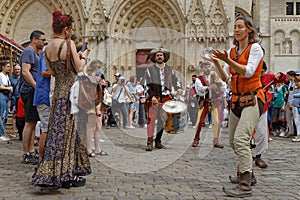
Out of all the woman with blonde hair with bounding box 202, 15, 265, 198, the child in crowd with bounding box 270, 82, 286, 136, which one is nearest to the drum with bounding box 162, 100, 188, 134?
the woman with blonde hair with bounding box 202, 15, 265, 198

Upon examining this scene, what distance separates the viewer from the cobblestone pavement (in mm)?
5366

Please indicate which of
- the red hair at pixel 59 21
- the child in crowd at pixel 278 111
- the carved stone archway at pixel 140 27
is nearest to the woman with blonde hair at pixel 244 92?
the red hair at pixel 59 21

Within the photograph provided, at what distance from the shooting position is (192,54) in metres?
23.4

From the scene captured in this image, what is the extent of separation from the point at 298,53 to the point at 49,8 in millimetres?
17100

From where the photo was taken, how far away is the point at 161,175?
21.8 feet

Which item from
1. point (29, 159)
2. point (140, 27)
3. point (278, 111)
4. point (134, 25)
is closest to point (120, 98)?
point (278, 111)

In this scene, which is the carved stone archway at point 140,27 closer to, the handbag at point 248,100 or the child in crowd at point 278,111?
the child in crowd at point 278,111

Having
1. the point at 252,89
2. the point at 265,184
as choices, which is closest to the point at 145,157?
the point at 265,184

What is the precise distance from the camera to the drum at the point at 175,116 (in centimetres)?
834

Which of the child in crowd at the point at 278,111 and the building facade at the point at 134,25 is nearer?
the child in crowd at the point at 278,111

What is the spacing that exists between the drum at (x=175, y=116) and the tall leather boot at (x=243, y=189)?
3083 mm

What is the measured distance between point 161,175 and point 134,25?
18648 mm

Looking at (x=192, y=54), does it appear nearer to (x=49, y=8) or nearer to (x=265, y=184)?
(x=49, y=8)

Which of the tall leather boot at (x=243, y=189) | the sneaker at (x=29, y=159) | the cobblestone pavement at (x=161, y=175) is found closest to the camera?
the tall leather boot at (x=243, y=189)
